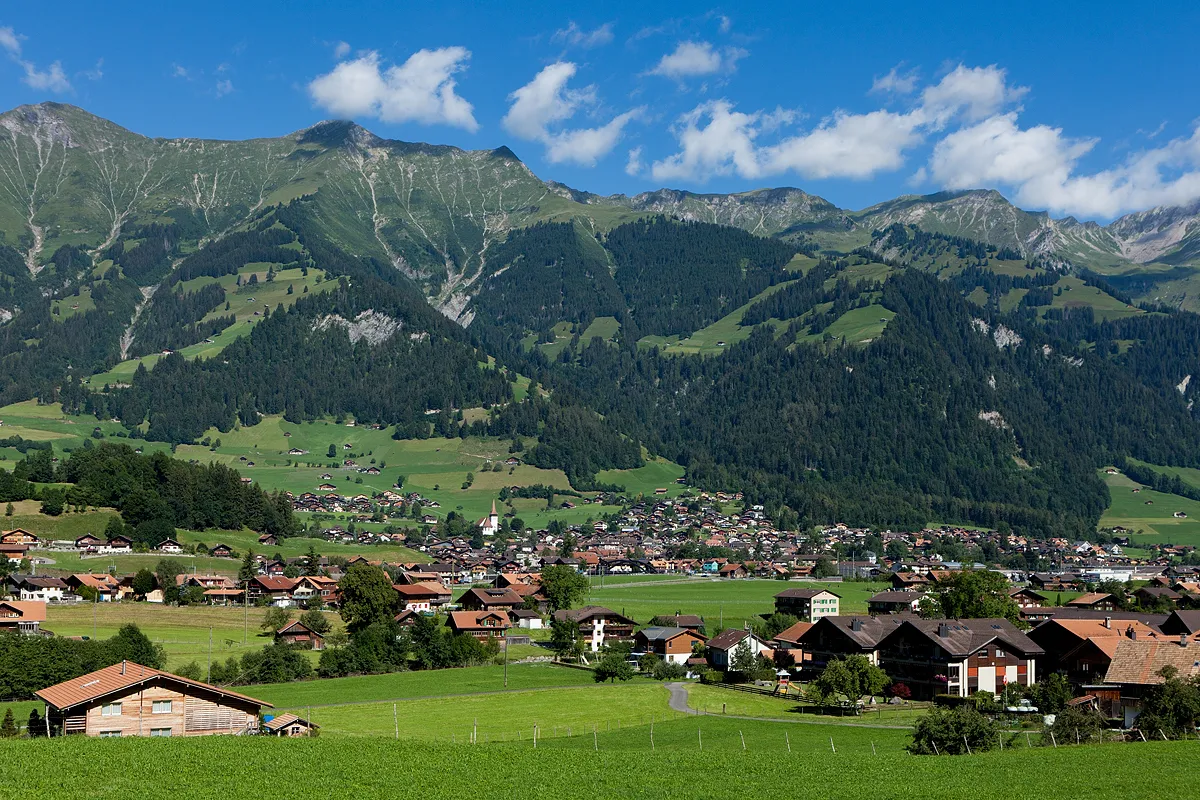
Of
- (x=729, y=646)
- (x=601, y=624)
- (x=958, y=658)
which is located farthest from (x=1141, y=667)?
(x=601, y=624)

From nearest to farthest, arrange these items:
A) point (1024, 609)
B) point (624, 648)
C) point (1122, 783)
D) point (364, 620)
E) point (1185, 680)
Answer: point (1122, 783), point (1185, 680), point (624, 648), point (364, 620), point (1024, 609)

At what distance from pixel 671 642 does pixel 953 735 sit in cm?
4751

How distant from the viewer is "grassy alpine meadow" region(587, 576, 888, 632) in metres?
112

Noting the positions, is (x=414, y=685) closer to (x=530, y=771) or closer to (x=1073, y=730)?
(x=1073, y=730)

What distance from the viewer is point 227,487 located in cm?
16688

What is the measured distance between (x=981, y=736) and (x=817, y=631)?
39.1 meters

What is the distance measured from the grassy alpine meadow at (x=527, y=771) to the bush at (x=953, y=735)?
252 cm

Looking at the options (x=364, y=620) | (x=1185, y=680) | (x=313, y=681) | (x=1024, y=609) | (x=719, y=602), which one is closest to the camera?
(x=1185, y=680)

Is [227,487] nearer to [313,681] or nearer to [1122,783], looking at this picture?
[313,681]

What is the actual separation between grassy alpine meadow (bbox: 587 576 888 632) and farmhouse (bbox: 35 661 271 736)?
61.1 metres

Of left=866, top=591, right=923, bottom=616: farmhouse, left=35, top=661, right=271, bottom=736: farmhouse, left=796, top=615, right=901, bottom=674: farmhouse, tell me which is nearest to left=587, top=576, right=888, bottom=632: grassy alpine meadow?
left=866, top=591, right=923, bottom=616: farmhouse

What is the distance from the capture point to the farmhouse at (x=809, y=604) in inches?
4466

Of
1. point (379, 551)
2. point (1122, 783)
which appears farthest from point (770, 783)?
point (379, 551)

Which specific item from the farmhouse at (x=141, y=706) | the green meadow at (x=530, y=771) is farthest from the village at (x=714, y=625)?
the green meadow at (x=530, y=771)
